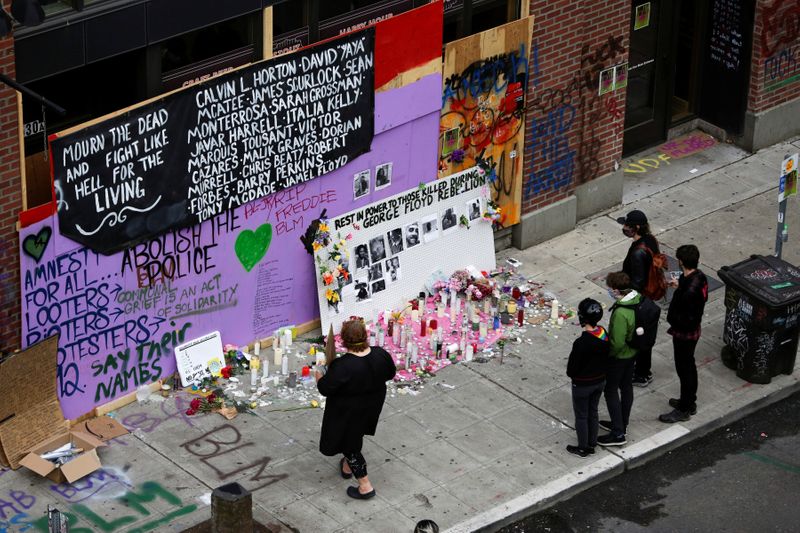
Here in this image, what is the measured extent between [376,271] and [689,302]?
127 inches

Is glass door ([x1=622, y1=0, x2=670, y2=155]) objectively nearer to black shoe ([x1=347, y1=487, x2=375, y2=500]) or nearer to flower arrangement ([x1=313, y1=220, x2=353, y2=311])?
flower arrangement ([x1=313, y1=220, x2=353, y2=311])

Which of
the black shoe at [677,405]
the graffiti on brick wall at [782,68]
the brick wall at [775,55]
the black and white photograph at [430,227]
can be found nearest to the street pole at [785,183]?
the black shoe at [677,405]

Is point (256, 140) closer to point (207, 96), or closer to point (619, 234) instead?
point (207, 96)

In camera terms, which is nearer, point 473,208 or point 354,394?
point 354,394

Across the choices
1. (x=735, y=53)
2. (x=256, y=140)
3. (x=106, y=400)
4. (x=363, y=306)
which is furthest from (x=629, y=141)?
(x=106, y=400)

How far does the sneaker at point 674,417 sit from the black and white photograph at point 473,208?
124 inches

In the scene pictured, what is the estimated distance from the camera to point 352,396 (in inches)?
491

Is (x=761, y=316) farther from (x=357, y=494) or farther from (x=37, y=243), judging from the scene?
(x=37, y=243)

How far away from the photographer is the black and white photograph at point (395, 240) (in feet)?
51.3

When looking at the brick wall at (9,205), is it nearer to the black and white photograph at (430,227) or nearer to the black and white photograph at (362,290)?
the black and white photograph at (362,290)

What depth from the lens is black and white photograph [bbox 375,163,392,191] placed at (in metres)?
15.4

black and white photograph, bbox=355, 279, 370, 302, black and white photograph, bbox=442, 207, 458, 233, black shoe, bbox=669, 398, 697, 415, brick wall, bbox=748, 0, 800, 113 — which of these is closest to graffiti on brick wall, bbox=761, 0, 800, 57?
brick wall, bbox=748, 0, 800, 113

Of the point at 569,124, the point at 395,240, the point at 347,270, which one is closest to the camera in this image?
the point at 347,270

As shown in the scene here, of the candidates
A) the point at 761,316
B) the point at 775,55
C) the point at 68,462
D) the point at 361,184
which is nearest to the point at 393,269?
the point at 361,184
